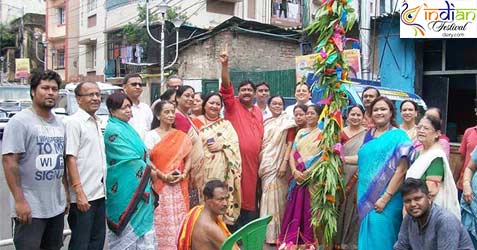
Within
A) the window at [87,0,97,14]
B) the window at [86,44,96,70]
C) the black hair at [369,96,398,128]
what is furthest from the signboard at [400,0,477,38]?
the window at [86,44,96,70]

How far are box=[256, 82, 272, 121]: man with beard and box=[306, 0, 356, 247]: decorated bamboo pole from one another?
145 centimetres

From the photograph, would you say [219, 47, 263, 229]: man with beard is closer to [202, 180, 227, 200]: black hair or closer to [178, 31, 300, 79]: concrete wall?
[202, 180, 227, 200]: black hair

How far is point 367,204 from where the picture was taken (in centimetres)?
446

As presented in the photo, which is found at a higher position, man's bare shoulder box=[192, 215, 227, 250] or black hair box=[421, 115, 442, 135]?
black hair box=[421, 115, 442, 135]

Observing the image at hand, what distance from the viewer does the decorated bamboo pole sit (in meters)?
4.35

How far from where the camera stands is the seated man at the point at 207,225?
3.40 m

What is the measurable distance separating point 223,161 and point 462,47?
276 inches

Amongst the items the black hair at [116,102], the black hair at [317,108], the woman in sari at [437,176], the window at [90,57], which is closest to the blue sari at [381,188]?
the woman in sari at [437,176]

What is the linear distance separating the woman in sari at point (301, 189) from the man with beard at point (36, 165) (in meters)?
2.20

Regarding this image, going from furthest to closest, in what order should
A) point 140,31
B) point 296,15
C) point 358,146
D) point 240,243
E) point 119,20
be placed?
point 296,15 < point 119,20 < point 140,31 < point 358,146 < point 240,243

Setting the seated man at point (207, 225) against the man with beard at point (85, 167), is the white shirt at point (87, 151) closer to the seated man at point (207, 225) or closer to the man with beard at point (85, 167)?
the man with beard at point (85, 167)

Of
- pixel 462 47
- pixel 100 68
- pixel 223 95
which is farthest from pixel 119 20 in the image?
pixel 223 95

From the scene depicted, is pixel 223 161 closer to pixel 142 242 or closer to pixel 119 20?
pixel 142 242

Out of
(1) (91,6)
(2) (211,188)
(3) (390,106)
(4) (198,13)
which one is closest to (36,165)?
(2) (211,188)
